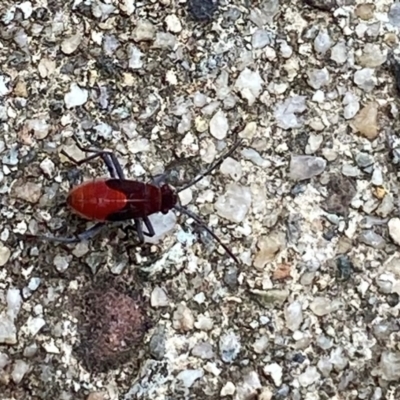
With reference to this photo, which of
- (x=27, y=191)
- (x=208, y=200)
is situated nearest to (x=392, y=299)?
(x=208, y=200)

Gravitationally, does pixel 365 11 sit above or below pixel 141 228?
above

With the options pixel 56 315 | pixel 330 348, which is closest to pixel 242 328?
pixel 330 348

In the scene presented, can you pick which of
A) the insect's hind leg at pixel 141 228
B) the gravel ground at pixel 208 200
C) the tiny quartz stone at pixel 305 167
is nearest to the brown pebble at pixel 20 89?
the gravel ground at pixel 208 200

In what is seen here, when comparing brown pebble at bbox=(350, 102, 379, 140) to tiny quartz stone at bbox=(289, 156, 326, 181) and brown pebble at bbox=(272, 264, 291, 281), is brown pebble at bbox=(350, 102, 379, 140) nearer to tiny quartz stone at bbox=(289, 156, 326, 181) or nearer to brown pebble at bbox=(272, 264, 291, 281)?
tiny quartz stone at bbox=(289, 156, 326, 181)

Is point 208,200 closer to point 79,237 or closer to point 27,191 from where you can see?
point 79,237

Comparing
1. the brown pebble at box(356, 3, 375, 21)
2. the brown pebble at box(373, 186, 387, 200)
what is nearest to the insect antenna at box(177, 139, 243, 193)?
the brown pebble at box(373, 186, 387, 200)

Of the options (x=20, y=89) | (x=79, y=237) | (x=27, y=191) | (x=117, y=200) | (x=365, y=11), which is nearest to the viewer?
(x=117, y=200)
